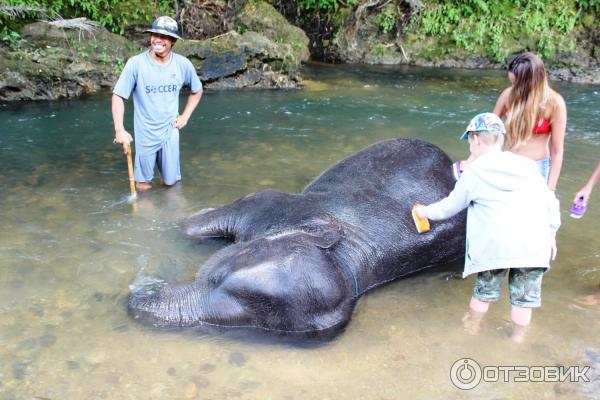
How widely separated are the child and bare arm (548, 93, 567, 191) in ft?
2.82

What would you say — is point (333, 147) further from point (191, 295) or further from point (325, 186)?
point (191, 295)

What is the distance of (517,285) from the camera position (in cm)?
356

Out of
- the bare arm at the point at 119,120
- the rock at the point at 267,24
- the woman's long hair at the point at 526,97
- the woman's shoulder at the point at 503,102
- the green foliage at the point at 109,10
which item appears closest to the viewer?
the woman's long hair at the point at 526,97

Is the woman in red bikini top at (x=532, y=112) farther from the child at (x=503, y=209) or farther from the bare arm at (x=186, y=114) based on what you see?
the bare arm at (x=186, y=114)

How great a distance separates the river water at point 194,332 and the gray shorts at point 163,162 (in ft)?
0.67

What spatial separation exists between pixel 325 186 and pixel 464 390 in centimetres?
218

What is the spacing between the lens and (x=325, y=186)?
486 centimetres

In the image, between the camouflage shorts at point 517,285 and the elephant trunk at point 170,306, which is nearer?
the camouflage shorts at point 517,285

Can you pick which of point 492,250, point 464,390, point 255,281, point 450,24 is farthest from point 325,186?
point 450,24

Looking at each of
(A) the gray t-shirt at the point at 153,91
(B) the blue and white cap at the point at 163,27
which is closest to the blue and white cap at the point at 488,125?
(B) the blue and white cap at the point at 163,27

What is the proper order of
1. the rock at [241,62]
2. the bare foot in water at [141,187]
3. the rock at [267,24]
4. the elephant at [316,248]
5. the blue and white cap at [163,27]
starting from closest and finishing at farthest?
1. the elephant at [316,248]
2. the blue and white cap at [163,27]
3. the bare foot in water at [141,187]
4. the rock at [241,62]
5. the rock at [267,24]

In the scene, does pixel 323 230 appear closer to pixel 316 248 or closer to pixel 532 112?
pixel 316 248

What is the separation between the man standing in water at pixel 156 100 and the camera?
542 centimetres

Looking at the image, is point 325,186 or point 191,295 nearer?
point 191,295
